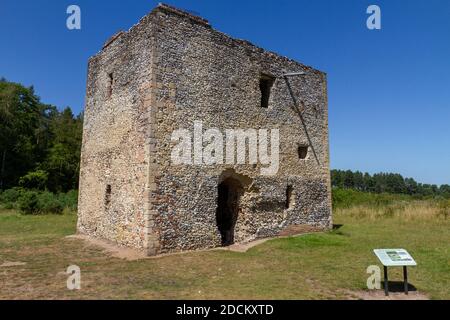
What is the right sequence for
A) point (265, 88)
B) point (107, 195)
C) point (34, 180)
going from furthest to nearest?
point (34, 180), point (265, 88), point (107, 195)

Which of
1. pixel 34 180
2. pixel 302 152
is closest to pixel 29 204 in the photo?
pixel 34 180

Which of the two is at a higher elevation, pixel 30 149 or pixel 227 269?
pixel 30 149

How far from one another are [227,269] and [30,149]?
3583 centimetres

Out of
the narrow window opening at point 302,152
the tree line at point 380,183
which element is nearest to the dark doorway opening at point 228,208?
the narrow window opening at point 302,152

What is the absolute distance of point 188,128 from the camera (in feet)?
37.4

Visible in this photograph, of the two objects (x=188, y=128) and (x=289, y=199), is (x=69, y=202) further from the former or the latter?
(x=188, y=128)

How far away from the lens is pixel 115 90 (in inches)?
513

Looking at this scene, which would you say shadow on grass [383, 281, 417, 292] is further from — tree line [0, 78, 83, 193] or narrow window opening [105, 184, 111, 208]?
tree line [0, 78, 83, 193]

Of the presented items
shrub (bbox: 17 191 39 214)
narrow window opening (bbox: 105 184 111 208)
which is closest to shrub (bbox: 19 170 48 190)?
shrub (bbox: 17 191 39 214)

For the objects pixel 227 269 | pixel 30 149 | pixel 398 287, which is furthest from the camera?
pixel 30 149

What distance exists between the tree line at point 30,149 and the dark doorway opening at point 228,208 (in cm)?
2779

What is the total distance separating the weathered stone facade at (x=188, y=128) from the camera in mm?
10781

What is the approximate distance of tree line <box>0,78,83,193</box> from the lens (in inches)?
1407

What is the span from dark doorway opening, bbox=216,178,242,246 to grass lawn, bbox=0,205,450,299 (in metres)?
1.49
